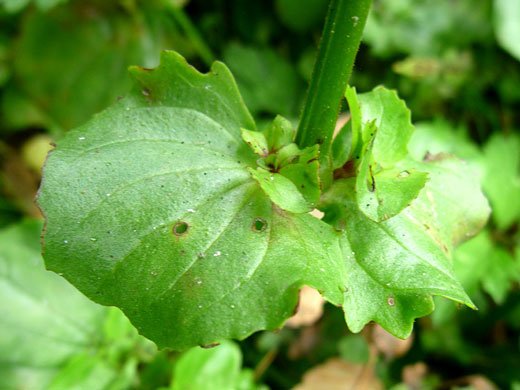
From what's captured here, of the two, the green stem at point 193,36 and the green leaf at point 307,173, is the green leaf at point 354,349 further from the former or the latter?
the green stem at point 193,36

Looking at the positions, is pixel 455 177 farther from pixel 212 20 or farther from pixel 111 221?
pixel 212 20

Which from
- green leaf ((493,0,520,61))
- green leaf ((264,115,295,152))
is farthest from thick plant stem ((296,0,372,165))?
green leaf ((493,0,520,61))

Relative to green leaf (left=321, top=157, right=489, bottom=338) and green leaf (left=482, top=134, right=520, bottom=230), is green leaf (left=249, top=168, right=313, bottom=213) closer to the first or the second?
green leaf (left=321, top=157, right=489, bottom=338)

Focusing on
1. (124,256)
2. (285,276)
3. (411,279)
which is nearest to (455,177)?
(411,279)

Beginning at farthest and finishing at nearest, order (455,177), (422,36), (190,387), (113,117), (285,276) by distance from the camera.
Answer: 1. (422,36)
2. (190,387)
3. (455,177)
4. (113,117)
5. (285,276)

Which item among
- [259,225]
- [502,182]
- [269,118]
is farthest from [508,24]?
[259,225]

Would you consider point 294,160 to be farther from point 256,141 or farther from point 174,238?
point 174,238

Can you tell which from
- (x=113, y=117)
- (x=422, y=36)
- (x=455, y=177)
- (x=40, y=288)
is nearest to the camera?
(x=113, y=117)
